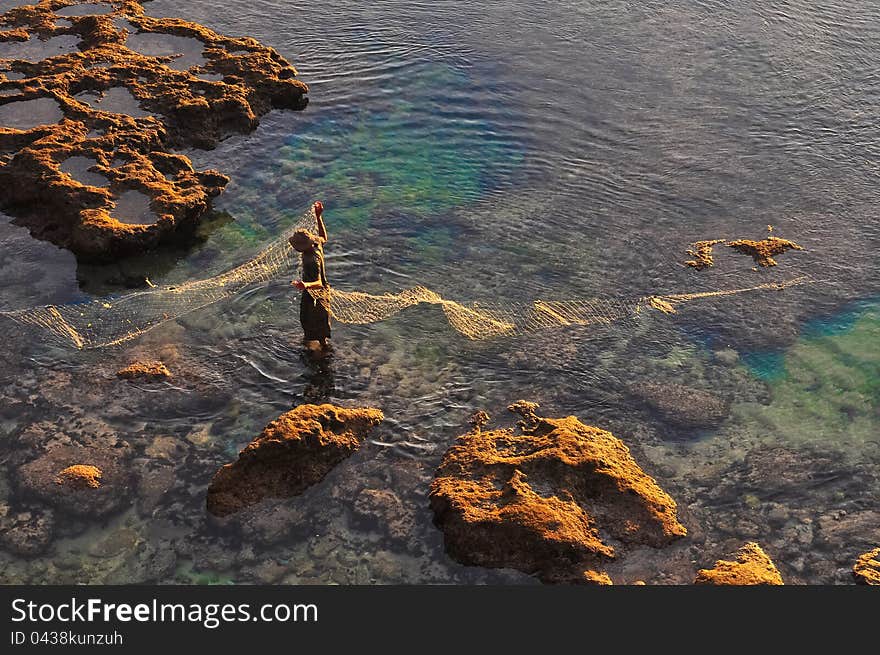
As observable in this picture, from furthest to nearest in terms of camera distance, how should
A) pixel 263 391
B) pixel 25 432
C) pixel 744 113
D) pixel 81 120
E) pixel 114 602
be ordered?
1. pixel 744 113
2. pixel 81 120
3. pixel 263 391
4. pixel 25 432
5. pixel 114 602

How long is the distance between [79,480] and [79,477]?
0.10 ft

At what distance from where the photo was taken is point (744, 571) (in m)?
7.52

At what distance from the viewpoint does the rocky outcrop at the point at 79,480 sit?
7891mm

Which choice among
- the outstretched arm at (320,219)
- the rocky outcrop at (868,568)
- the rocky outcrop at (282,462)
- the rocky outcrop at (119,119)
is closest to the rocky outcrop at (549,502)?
the rocky outcrop at (282,462)

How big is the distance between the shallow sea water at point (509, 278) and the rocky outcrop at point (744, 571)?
15 centimetres

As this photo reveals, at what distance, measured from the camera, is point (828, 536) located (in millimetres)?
8047

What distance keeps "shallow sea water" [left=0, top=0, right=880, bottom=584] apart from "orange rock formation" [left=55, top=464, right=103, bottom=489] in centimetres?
40

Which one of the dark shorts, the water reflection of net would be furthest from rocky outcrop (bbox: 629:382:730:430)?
the dark shorts

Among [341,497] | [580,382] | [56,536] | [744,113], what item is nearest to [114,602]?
[56,536]

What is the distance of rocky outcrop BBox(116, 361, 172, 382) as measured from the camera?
363 inches

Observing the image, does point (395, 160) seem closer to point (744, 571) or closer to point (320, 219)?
point (320, 219)

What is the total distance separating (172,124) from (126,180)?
6.38 ft

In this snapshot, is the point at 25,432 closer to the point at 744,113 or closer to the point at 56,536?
the point at 56,536

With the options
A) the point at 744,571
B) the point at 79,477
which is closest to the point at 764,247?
the point at 744,571
